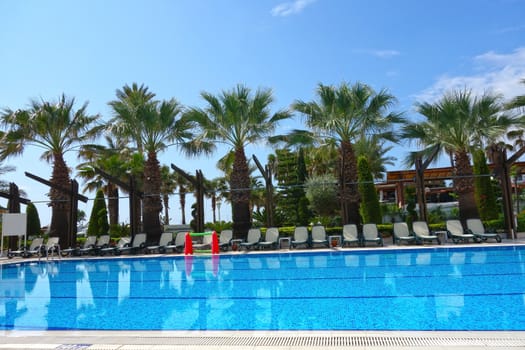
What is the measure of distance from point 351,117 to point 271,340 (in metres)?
14.0

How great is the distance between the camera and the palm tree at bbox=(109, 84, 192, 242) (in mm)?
17562

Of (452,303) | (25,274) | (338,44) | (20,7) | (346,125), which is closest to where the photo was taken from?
(452,303)

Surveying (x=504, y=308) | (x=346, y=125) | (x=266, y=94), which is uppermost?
(x=266, y=94)

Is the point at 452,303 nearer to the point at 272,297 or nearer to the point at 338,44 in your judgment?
the point at 272,297

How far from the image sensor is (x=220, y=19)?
12.2 meters

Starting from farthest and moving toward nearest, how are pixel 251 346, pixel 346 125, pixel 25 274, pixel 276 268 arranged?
pixel 346 125, pixel 25 274, pixel 276 268, pixel 251 346

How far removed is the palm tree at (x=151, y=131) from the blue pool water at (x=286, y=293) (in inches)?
212

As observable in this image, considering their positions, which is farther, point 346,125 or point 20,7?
point 346,125

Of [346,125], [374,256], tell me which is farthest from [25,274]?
[346,125]

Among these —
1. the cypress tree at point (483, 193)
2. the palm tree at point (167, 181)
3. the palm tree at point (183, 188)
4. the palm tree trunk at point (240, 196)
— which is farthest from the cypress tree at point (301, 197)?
the palm tree trunk at point (240, 196)

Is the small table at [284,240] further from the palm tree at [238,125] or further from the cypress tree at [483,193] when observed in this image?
the cypress tree at [483,193]

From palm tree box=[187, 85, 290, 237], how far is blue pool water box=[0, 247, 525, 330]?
485 centimetres

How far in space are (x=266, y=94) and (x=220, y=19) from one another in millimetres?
5262

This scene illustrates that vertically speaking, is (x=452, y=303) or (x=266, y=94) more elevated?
(x=266, y=94)
